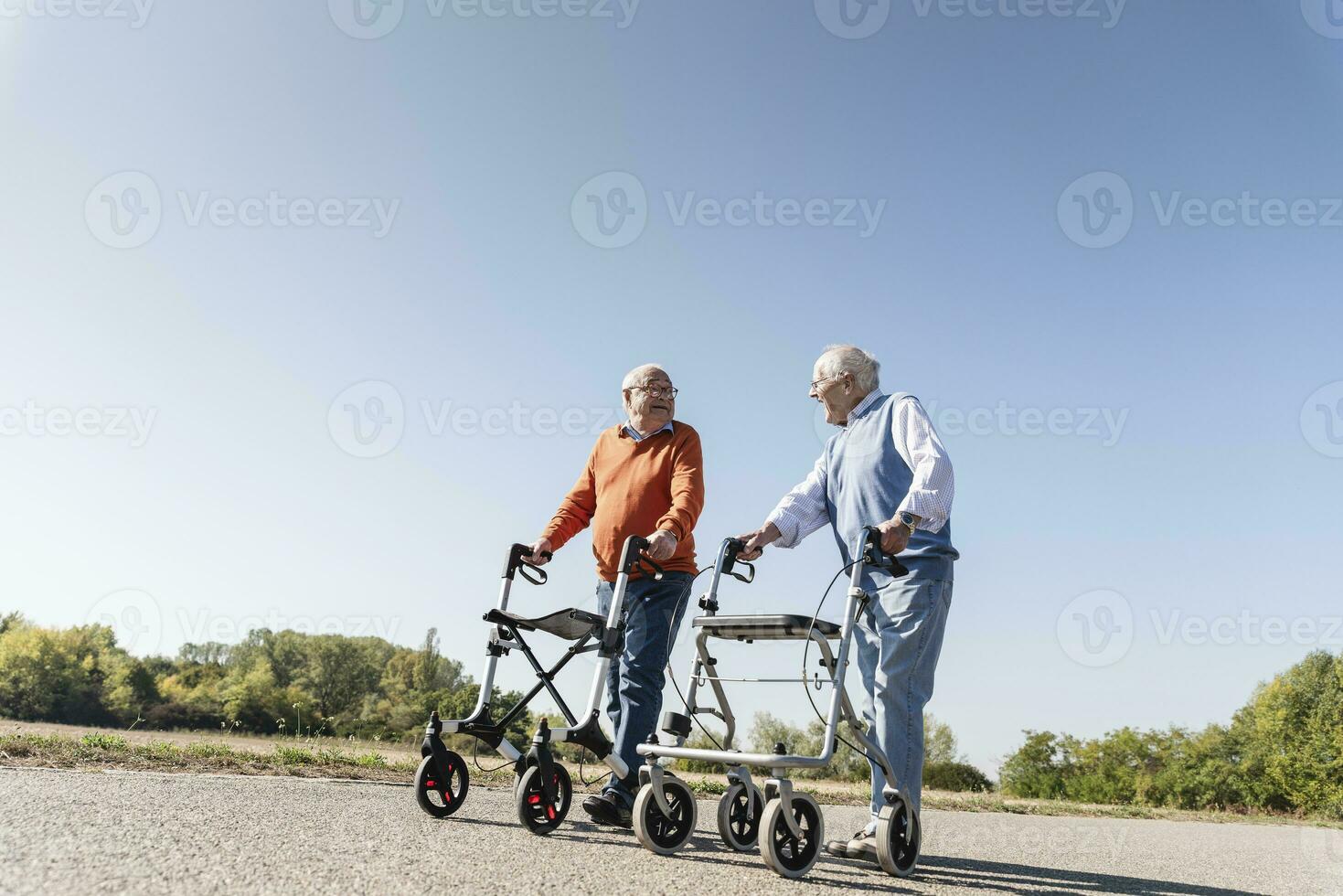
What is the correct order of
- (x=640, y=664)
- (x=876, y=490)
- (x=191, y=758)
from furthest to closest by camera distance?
1. (x=191, y=758)
2. (x=640, y=664)
3. (x=876, y=490)

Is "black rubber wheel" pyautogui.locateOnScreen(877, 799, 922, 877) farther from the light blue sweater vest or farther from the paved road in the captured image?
the light blue sweater vest

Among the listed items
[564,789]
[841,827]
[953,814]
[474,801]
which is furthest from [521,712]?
[953,814]

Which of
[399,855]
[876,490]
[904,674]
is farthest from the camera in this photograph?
[876,490]

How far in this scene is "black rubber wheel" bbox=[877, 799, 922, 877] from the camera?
3.40 metres

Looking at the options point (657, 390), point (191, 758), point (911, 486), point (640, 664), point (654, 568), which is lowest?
point (191, 758)

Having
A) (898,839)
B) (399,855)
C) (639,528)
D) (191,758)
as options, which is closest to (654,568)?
(639,528)

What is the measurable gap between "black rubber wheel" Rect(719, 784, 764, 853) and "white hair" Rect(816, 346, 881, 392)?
6.36 feet

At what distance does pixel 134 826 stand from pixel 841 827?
3.68m

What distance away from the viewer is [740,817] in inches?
150

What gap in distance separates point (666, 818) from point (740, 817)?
0.44 metres

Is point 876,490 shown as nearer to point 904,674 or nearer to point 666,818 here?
point 904,674

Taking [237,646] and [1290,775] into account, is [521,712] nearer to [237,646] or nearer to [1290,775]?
[237,646]

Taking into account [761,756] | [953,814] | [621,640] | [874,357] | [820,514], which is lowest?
[953,814]

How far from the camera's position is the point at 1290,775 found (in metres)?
28.3
